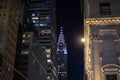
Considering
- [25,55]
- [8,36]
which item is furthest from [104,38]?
[25,55]

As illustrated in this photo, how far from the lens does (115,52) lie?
101ft

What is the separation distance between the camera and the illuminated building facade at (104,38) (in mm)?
30234

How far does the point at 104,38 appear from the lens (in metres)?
31.6

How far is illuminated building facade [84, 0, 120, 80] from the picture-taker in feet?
99.2

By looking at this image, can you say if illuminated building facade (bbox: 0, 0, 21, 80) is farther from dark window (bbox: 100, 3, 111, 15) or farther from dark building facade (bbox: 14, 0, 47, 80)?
dark window (bbox: 100, 3, 111, 15)

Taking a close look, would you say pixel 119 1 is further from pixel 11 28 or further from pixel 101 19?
pixel 11 28

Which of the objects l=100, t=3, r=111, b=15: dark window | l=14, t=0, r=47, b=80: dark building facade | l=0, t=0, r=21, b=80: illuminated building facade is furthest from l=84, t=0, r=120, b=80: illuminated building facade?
l=14, t=0, r=47, b=80: dark building facade

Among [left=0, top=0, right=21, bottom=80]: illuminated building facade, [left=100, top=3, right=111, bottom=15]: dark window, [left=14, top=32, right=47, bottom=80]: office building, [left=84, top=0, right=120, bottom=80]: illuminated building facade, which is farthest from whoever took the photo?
[left=14, top=32, right=47, bottom=80]: office building

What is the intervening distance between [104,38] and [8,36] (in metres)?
89.7

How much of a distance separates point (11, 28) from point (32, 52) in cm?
1775

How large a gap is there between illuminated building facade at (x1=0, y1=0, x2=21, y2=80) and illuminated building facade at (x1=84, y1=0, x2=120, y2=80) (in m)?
79.0

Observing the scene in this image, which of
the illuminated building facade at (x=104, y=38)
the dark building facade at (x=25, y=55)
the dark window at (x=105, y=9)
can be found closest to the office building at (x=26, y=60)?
the dark building facade at (x=25, y=55)

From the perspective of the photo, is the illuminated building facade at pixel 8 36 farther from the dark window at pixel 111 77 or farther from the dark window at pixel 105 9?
the dark window at pixel 111 77

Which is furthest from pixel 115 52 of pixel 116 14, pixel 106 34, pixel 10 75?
pixel 10 75
